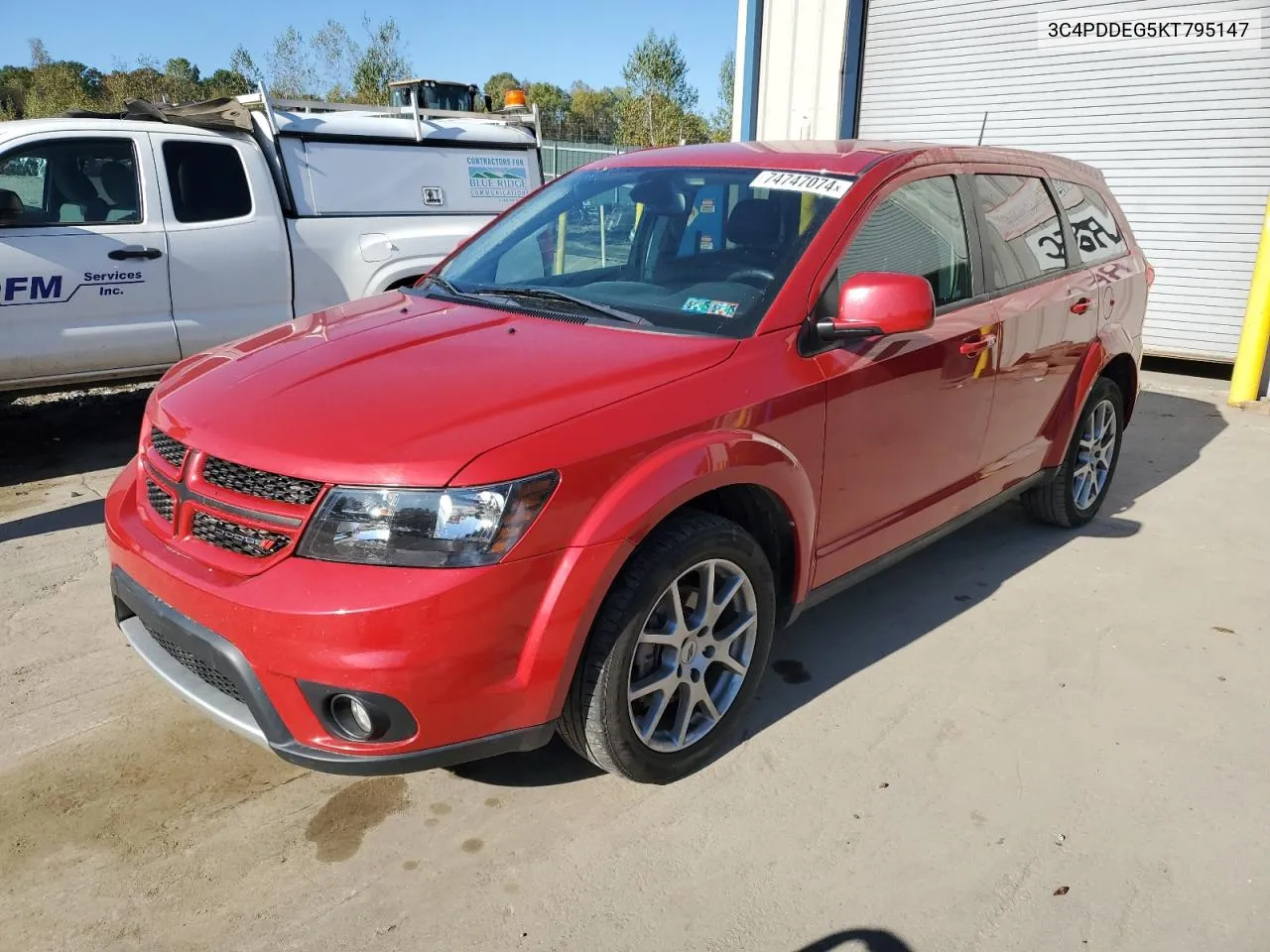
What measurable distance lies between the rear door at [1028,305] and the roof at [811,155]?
0.18 m

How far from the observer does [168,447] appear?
2.68 m

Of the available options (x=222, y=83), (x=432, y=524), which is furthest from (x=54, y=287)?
(x=222, y=83)

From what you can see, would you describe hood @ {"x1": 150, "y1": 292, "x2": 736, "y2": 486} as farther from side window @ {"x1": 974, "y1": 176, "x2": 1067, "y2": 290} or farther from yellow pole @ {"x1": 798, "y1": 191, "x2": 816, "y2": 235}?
side window @ {"x1": 974, "y1": 176, "x2": 1067, "y2": 290}

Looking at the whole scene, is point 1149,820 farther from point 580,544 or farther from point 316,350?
point 316,350

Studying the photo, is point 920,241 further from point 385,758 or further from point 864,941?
point 385,758

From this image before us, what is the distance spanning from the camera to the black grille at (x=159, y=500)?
2.63m

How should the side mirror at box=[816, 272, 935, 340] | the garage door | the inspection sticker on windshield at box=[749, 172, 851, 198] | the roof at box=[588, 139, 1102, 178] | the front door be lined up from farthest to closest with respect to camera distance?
the garage door < the roof at box=[588, 139, 1102, 178] < the inspection sticker on windshield at box=[749, 172, 851, 198] < the front door < the side mirror at box=[816, 272, 935, 340]

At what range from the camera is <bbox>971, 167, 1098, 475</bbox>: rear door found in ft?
12.5

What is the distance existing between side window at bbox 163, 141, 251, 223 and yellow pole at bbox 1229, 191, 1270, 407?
7.35 metres

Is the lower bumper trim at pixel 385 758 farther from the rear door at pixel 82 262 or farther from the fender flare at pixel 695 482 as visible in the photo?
the rear door at pixel 82 262

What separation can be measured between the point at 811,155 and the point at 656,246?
634 mm

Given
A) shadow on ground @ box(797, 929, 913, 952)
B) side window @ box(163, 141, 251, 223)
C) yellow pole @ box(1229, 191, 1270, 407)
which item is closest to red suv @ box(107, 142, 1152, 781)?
shadow on ground @ box(797, 929, 913, 952)

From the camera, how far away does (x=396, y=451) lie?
225cm

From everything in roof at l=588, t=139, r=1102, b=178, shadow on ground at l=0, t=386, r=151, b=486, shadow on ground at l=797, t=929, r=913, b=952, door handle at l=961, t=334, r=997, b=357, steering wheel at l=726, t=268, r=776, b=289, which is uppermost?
roof at l=588, t=139, r=1102, b=178
